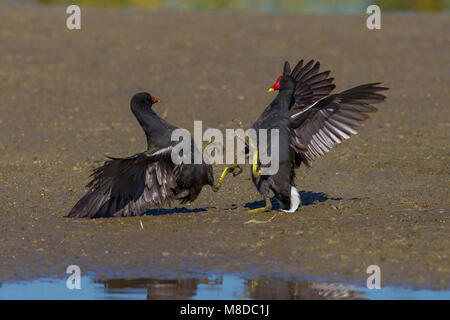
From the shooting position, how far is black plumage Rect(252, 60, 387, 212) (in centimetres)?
854

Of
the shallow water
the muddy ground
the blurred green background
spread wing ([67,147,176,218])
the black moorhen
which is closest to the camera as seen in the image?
the shallow water

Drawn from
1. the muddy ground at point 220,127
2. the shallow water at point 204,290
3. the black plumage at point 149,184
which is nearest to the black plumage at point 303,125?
the muddy ground at point 220,127

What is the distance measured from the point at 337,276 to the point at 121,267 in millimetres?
1708

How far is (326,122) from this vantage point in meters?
8.73

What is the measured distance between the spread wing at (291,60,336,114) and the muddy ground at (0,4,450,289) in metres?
1.03

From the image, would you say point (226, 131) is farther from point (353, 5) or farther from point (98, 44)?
point (353, 5)

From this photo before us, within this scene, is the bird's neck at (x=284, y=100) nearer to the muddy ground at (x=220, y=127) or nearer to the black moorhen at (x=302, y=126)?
the black moorhen at (x=302, y=126)

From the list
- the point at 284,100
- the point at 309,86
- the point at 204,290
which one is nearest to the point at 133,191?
the point at 284,100

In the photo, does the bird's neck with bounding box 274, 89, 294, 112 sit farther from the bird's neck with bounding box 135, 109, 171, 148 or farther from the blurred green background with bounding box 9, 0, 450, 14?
the blurred green background with bounding box 9, 0, 450, 14

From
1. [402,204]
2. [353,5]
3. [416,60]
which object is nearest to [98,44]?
[416,60]

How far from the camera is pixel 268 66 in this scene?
1616 cm

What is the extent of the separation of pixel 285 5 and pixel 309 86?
13.6 meters

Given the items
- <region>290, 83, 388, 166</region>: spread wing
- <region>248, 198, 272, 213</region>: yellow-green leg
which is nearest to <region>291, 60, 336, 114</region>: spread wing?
<region>290, 83, 388, 166</region>: spread wing

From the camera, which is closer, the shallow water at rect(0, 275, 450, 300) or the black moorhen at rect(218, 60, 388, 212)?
the shallow water at rect(0, 275, 450, 300)
